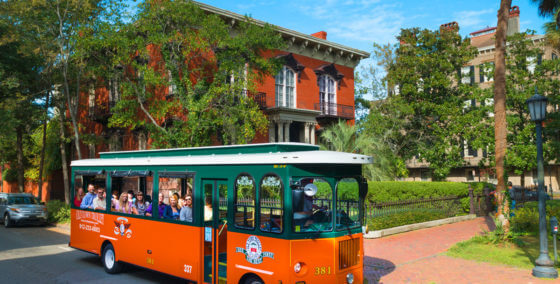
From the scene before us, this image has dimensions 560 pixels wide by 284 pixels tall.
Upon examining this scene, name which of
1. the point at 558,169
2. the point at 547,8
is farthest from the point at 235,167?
the point at 558,169

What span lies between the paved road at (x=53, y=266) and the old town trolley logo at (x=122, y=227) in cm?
104

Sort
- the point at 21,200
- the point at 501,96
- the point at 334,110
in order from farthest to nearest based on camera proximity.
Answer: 1. the point at 334,110
2. the point at 21,200
3. the point at 501,96

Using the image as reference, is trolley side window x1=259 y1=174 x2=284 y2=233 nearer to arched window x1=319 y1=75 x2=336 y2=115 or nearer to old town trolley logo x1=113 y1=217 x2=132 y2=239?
old town trolley logo x1=113 y1=217 x2=132 y2=239

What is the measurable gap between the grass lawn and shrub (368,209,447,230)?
2.95m

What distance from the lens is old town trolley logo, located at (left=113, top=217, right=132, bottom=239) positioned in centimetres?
978

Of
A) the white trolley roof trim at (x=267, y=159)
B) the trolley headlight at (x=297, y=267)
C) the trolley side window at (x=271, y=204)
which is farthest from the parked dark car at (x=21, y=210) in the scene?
the trolley headlight at (x=297, y=267)

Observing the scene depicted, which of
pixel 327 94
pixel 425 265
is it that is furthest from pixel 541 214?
pixel 327 94

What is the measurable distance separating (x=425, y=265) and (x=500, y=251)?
286cm

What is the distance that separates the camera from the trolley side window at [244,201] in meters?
7.02

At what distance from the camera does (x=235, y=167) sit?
739 cm

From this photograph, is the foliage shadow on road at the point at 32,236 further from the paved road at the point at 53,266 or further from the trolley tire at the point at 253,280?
the trolley tire at the point at 253,280

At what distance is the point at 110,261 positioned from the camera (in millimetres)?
10398

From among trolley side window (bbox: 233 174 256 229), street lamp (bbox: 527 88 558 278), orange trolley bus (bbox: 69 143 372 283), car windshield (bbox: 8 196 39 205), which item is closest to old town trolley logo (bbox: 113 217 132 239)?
orange trolley bus (bbox: 69 143 372 283)

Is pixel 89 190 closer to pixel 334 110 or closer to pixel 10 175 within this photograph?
pixel 334 110
